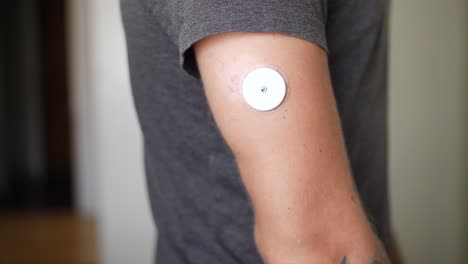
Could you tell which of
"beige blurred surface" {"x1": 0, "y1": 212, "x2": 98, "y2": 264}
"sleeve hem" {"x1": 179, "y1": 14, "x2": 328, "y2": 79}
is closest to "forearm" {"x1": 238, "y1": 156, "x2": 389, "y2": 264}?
"sleeve hem" {"x1": 179, "y1": 14, "x2": 328, "y2": 79}

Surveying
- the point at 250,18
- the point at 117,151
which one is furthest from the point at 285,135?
the point at 117,151

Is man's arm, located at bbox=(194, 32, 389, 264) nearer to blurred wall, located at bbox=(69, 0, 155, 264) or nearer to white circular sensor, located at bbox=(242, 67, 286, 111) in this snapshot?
white circular sensor, located at bbox=(242, 67, 286, 111)

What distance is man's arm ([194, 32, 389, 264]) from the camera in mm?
424

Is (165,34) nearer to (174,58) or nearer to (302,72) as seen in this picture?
(174,58)

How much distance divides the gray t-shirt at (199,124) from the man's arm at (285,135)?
0.04 meters

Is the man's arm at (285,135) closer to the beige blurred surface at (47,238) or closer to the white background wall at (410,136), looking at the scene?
the white background wall at (410,136)

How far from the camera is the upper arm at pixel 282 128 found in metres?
0.42

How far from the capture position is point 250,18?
422 millimetres

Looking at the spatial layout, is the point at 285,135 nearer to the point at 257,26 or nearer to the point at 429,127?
the point at 257,26

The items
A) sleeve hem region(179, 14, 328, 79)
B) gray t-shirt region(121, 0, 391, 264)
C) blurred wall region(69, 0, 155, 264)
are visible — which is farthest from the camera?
blurred wall region(69, 0, 155, 264)

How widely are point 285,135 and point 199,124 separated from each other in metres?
0.16

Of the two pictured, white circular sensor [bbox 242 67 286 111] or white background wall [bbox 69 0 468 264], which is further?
white background wall [bbox 69 0 468 264]

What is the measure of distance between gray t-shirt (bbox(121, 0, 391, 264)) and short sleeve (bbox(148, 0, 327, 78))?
0.02 meters

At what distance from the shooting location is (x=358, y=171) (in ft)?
2.27
